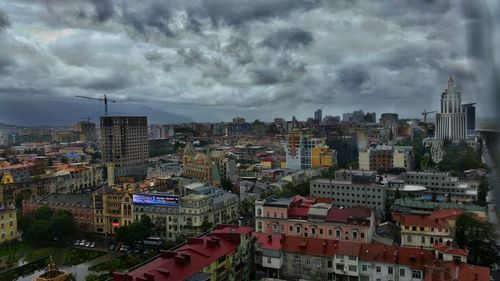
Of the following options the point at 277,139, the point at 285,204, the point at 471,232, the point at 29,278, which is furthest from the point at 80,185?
the point at 277,139

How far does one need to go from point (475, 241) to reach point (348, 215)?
213cm

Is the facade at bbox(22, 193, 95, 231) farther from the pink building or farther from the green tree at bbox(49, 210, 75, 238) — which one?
the pink building

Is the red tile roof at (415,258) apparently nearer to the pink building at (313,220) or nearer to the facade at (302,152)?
the pink building at (313,220)

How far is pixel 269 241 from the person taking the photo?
657 centimetres

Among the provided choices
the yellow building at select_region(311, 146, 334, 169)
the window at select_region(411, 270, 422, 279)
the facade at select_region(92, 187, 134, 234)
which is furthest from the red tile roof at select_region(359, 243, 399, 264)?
the yellow building at select_region(311, 146, 334, 169)

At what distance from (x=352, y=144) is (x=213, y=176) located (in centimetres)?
929

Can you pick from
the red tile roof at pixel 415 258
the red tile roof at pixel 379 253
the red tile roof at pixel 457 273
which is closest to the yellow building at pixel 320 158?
the red tile roof at pixel 379 253

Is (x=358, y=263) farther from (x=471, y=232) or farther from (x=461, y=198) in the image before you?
(x=461, y=198)

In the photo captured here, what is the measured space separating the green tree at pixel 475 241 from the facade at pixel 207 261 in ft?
11.8

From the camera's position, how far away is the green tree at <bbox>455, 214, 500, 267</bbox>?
6410mm

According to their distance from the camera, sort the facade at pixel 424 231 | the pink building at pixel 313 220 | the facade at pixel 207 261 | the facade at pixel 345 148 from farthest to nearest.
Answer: the facade at pixel 345 148 < the pink building at pixel 313 220 < the facade at pixel 424 231 < the facade at pixel 207 261

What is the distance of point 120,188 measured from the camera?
10.7 m

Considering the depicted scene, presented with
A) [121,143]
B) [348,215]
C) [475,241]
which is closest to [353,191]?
[348,215]

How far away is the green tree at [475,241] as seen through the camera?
6410 mm
